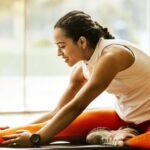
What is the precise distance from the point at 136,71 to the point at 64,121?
378 millimetres

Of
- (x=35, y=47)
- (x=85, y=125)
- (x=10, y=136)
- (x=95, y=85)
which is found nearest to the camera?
(x=95, y=85)

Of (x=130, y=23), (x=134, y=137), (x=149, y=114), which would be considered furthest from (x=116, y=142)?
(x=130, y=23)

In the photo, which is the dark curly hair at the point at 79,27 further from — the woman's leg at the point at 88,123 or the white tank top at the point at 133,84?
the woman's leg at the point at 88,123

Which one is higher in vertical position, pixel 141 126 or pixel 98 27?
pixel 98 27

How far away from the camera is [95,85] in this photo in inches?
65.9

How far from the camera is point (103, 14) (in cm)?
437

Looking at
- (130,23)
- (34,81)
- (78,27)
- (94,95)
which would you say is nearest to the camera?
(94,95)

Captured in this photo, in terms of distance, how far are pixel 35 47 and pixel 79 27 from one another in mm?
2405

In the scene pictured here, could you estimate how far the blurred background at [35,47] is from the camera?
407 centimetres

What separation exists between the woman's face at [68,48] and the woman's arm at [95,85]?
0.13 m

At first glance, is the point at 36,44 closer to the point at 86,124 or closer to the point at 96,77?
the point at 86,124

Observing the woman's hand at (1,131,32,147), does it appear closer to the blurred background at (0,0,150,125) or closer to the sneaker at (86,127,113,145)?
the sneaker at (86,127,113,145)

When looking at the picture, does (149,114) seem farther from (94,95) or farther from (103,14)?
(103,14)

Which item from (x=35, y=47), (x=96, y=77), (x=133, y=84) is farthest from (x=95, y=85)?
(x=35, y=47)
